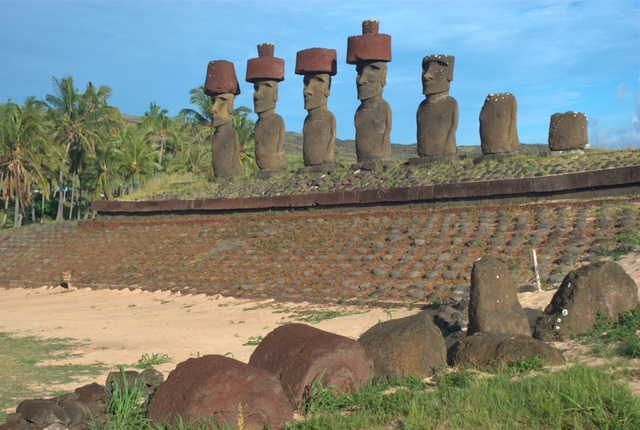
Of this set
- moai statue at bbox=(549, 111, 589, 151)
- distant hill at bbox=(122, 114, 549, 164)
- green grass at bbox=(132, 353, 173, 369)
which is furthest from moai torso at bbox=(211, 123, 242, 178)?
distant hill at bbox=(122, 114, 549, 164)

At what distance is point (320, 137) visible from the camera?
58.2 feet

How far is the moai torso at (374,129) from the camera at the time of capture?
16.7 metres

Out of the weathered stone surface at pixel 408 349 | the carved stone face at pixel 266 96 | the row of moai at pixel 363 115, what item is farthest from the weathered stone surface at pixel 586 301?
the carved stone face at pixel 266 96

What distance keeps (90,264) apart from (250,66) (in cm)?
725

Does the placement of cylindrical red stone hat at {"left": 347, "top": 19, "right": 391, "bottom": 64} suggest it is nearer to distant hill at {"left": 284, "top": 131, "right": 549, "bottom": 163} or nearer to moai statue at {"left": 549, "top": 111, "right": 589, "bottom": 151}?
moai statue at {"left": 549, "top": 111, "right": 589, "bottom": 151}

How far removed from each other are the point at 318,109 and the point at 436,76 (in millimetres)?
3538

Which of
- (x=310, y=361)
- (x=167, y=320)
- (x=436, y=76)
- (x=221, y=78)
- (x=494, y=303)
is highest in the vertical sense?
(x=221, y=78)

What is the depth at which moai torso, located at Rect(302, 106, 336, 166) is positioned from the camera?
17.7 metres

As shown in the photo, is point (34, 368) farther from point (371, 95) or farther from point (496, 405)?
point (371, 95)

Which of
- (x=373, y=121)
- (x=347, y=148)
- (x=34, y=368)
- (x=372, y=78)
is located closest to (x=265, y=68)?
(x=372, y=78)

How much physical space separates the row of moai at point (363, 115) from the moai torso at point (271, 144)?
3cm

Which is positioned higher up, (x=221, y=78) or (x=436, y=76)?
(x=221, y=78)

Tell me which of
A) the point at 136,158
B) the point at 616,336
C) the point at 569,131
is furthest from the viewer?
the point at 136,158

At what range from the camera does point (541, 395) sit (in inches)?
168
